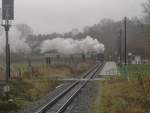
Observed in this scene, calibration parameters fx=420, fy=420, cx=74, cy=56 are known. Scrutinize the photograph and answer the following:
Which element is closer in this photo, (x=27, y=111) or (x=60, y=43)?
(x=27, y=111)

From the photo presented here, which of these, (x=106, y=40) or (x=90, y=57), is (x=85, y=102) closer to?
(x=90, y=57)

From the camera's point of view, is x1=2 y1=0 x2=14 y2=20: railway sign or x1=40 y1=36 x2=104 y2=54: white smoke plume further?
x1=40 y1=36 x2=104 y2=54: white smoke plume

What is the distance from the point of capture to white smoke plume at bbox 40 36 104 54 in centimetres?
9343

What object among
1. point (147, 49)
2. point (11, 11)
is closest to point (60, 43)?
→ point (147, 49)

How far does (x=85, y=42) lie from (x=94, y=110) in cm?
8522

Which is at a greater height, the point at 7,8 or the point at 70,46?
the point at 7,8

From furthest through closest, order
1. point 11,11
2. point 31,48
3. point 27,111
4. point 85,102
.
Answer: point 31,48 < point 11,11 < point 85,102 < point 27,111

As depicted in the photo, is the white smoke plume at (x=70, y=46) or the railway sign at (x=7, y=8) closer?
the railway sign at (x=7, y=8)

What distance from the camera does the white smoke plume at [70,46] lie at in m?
93.4

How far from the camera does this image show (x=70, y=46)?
100m

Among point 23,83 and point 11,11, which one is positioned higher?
point 11,11

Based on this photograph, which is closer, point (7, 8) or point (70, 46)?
point (7, 8)

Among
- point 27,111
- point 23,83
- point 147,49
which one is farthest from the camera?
point 147,49

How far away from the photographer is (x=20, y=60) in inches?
3228
